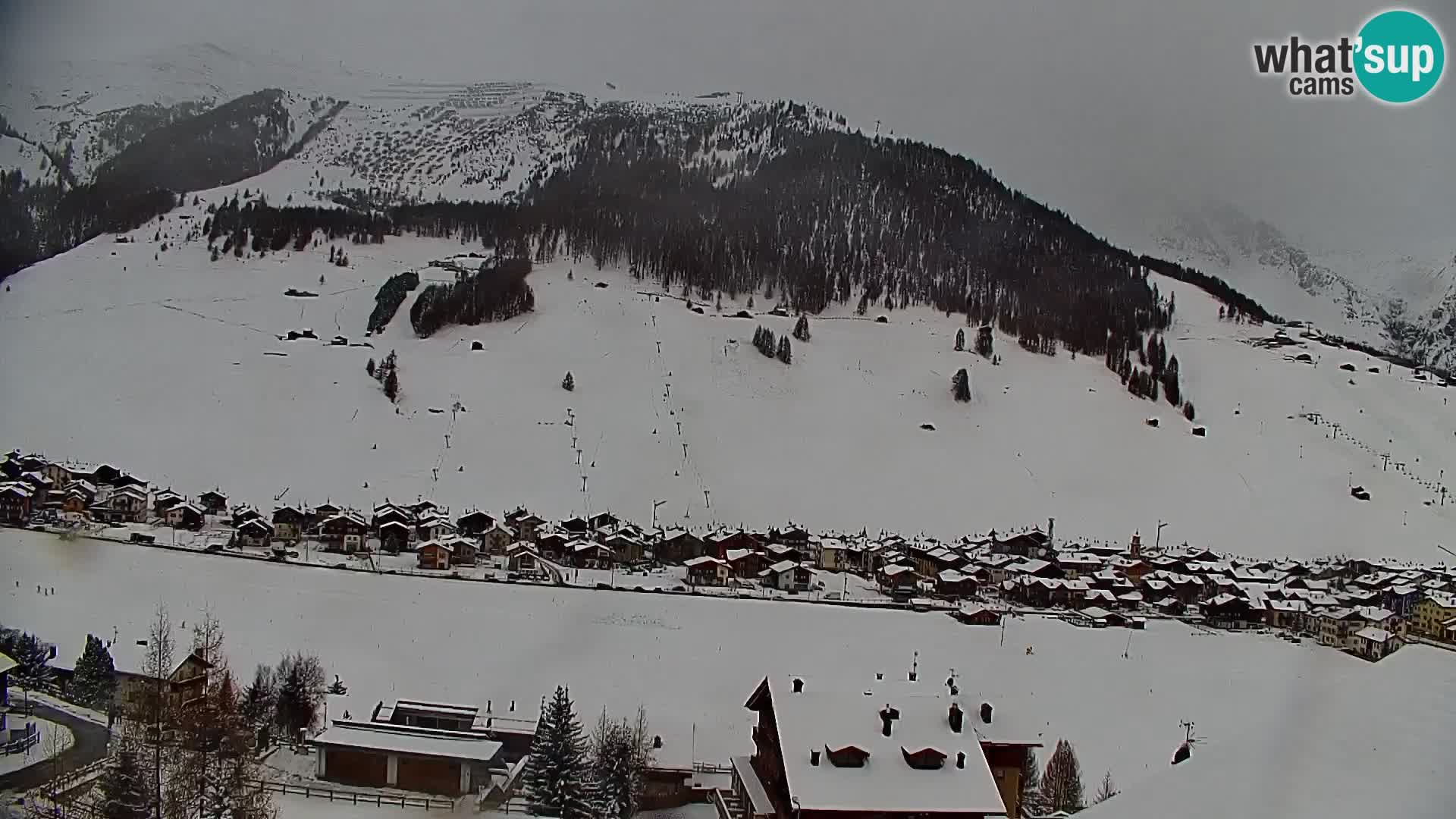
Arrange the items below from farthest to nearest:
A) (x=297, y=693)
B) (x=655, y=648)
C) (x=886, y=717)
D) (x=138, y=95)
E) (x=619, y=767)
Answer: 1. (x=138, y=95)
2. (x=655, y=648)
3. (x=297, y=693)
4. (x=619, y=767)
5. (x=886, y=717)

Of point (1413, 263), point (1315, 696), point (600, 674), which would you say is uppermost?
point (1413, 263)

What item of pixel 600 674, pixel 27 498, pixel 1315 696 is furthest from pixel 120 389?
pixel 1315 696

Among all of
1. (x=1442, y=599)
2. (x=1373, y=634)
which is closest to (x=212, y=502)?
(x=1373, y=634)

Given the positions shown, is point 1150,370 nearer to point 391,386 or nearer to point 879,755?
point 391,386

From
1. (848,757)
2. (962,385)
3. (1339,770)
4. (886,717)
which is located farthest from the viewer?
(962,385)

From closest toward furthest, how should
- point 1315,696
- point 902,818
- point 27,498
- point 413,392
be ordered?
point 1315,696 → point 902,818 → point 27,498 → point 413,392

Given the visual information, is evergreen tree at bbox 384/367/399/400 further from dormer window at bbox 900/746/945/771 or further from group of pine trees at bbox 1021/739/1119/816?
dormer window at bbox 900/746/945/771

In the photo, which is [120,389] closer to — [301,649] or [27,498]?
[27,498]

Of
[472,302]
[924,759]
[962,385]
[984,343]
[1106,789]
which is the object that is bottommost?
[1106,789]
